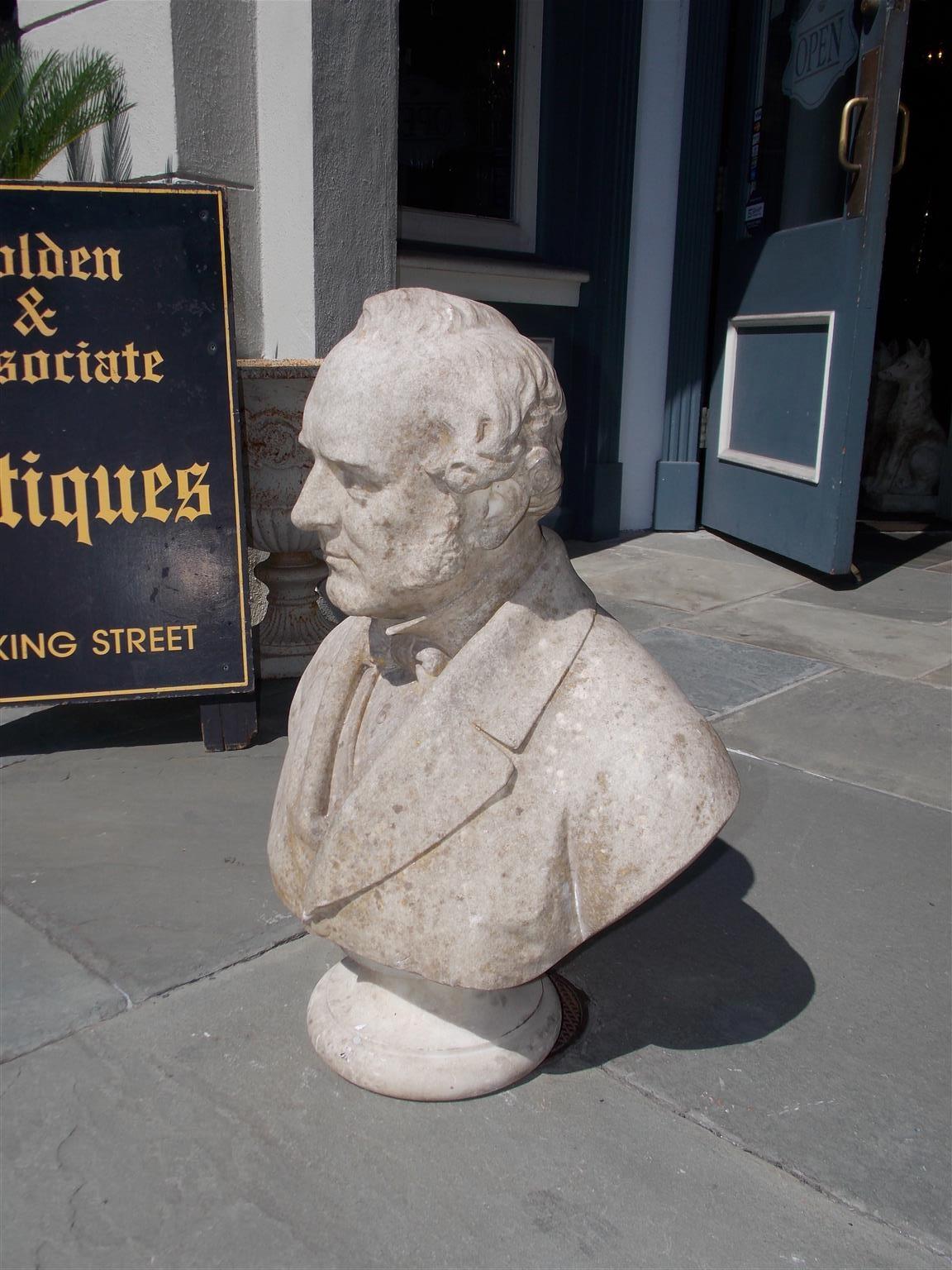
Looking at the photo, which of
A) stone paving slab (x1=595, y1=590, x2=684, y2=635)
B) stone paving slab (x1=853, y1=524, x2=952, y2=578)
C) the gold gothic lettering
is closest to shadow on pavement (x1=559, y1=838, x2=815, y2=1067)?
the gold gothic lettering

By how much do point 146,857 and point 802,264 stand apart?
4.74 metres

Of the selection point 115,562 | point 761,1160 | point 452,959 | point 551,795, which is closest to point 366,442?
point 551,795

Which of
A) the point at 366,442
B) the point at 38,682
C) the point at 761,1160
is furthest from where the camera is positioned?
the point at 38,682

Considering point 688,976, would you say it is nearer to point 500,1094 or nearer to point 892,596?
point 500,1094

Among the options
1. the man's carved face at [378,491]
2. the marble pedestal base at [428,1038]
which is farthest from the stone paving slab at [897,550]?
the man's carved face at [378,491]

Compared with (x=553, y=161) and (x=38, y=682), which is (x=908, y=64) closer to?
(x=553, y=161)

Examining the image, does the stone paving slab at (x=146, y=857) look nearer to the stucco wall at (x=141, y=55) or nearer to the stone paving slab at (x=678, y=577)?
the stucco wall at (x=141, y=55)

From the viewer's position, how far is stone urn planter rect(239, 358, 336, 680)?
3.83 m

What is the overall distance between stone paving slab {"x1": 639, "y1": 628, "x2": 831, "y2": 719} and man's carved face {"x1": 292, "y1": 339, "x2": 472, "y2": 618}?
100 inches

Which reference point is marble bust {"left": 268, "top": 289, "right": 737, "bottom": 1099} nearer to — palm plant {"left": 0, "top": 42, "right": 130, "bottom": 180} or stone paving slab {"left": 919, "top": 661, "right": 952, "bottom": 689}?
stone paving slab {"left": 919, "top": 661, "right": 952, "bottom": 689}

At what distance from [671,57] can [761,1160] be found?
6.15m

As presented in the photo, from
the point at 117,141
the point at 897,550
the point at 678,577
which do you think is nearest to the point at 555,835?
the point at 117,141

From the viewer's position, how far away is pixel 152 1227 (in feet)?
5.49

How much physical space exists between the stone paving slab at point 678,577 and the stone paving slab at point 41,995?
3496 mm
